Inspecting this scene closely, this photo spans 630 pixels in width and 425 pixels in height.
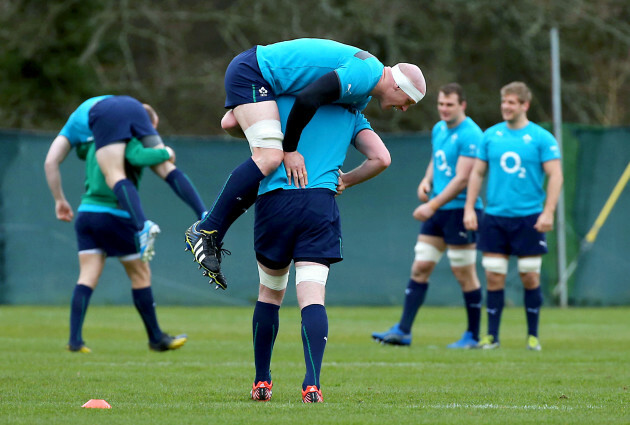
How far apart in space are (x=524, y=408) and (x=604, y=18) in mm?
17868

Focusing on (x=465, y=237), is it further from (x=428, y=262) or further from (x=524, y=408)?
(x=524, y=408)

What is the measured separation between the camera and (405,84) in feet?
16.5

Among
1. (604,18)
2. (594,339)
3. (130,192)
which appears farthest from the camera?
(604,18)

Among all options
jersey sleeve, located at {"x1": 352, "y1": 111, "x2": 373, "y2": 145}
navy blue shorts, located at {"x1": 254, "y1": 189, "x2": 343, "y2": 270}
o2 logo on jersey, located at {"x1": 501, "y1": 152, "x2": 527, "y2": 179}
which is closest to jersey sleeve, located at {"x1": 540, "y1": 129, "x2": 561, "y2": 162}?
o2 logo on jersey, located at {"x1": 501, "y1": 152, "x2": 527, "y2": 179}

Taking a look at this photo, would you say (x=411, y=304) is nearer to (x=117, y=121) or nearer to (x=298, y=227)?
(x=117, y=121)

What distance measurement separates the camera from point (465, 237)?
9.01m

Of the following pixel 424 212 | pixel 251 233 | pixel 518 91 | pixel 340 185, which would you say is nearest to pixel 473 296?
pixel 424 212

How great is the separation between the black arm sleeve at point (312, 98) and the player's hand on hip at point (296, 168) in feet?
0.42

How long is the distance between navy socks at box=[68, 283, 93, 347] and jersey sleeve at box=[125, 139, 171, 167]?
3.52 feet

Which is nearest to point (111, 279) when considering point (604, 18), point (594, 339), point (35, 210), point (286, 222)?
point (35, 210)

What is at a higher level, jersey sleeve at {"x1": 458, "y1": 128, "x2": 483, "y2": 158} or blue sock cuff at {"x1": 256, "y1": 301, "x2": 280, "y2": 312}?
jersey sleeve at {"x1": 458, "y1": 128, "x2": 483, "y2": 158}

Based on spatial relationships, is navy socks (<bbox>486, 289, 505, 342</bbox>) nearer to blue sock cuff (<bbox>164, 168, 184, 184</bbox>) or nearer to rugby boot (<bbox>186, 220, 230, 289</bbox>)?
blue sock cuff (<bbox>164, 168, 184, 184</bbox>)

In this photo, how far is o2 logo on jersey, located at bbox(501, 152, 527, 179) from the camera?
8688 mm

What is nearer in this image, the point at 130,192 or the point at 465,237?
the point at 130,192
